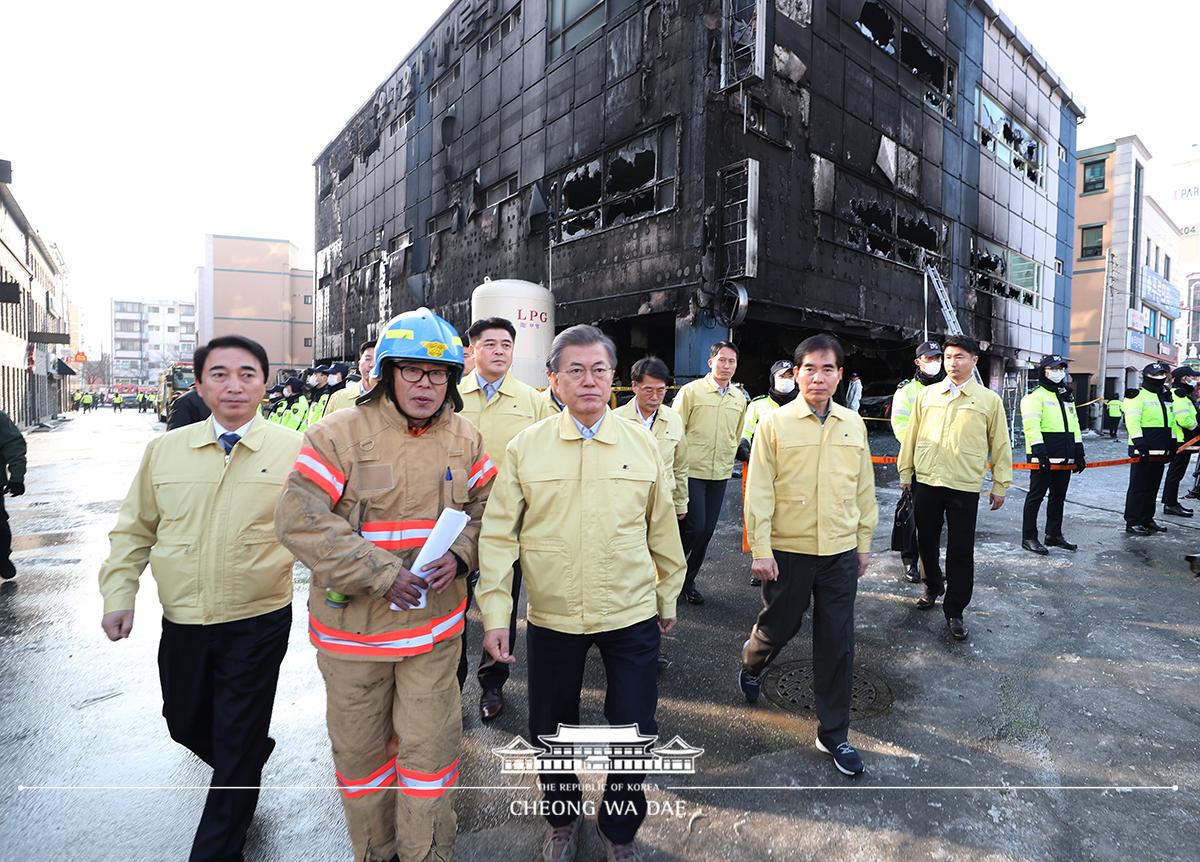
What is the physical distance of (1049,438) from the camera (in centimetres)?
719

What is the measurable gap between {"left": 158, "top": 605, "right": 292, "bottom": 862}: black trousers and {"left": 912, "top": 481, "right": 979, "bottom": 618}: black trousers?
4569 mm

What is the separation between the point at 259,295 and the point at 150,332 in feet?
205

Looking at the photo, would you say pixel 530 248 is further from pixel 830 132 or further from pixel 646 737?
pixel 646 737

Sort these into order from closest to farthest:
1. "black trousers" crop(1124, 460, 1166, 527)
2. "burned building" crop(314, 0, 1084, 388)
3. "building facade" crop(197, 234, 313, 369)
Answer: "black trousers" crop(1124, 460, 1166, 527) < "burned building" crop(314, 0, 1084, 388) < "building facade" crop(197, 234, 313, 369)

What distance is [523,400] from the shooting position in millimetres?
4129

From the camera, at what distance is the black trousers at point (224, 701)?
2.35 metres

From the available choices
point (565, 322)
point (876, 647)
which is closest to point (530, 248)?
point (565, 322)

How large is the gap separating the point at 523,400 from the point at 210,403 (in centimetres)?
194

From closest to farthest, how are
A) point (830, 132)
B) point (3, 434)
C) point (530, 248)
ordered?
1. point (3, 434)
2. point (830, 132)
3. point (530, 248)

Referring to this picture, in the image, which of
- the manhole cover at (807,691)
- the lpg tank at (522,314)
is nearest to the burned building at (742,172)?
the lpg tank at (522,314)

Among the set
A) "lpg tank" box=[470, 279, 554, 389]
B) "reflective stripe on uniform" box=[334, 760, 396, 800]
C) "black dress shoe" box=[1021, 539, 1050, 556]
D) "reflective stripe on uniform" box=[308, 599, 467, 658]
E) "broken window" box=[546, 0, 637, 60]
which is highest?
"broken window" box=[546, 0, 637, 60]

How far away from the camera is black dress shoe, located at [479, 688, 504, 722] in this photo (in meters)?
3.52

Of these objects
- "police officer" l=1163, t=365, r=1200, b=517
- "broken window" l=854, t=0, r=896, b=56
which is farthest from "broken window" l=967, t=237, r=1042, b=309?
"police officer" l=1163, t=365, r=1200, b=517

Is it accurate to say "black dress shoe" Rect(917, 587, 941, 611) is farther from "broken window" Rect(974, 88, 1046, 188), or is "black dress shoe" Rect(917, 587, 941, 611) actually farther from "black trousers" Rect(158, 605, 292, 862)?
"broken window" Rect(974, 88, 1046, 188)
